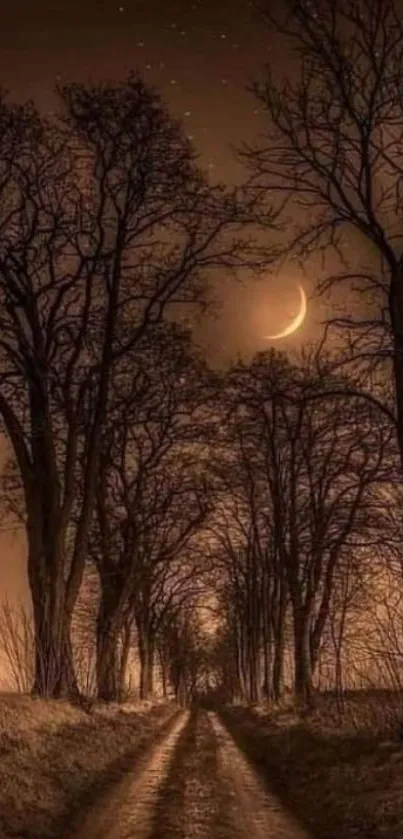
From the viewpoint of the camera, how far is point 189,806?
452 inches

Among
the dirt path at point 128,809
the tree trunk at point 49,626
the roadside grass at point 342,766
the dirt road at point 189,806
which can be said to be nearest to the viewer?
the dirt path at point 128,809

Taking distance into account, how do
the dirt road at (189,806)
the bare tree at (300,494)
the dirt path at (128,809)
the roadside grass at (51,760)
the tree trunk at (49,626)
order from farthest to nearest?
the bare tree at (300,494) < the tree trunk at (49,626) < the roadside grass at (51,760) < the dirt road at (189,806) < the dirt path at (128,809)

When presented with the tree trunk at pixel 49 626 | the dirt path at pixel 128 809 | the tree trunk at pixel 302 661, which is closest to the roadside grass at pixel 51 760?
the dirt path at pixel 128 809

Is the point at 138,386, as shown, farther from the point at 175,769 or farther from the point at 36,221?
the point at 175,769

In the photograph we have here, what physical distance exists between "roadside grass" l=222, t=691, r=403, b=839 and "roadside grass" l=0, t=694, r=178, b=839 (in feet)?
7.98

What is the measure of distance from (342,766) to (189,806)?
264 centimetres

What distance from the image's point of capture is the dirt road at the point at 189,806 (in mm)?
9617

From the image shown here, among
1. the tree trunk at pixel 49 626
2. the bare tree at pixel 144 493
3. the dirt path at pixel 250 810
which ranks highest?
the bare tree at pixel 144 493

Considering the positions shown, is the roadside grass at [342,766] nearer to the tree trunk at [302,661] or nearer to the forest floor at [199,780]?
the forest floor at [199,780]

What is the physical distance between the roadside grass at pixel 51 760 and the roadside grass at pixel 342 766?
7.98 ft

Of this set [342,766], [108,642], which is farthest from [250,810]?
[108,642]

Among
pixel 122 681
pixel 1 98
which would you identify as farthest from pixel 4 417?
pixel 122 681

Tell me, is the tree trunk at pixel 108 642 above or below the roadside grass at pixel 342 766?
above

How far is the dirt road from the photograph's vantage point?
9.62 m
